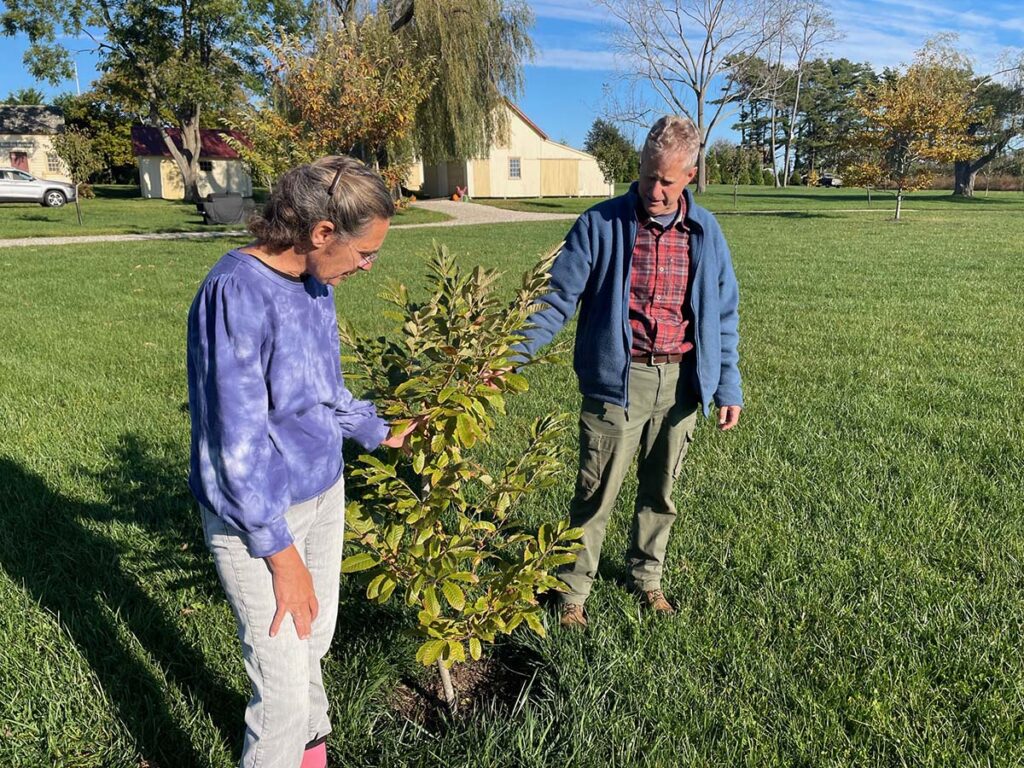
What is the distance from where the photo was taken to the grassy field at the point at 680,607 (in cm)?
227

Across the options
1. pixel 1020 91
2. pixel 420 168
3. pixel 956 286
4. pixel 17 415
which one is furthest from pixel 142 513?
pixel 1020 91

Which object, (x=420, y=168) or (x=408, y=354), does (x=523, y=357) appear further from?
(x=420, y=168)

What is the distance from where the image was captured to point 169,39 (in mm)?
28891

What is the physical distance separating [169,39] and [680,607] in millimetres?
33279

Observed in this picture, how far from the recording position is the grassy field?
7.43 ft

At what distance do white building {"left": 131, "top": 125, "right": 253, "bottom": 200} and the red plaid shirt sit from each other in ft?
126

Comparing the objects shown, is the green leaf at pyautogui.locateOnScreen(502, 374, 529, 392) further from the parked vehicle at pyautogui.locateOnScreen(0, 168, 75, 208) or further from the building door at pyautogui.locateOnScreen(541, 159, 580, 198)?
the building door at pyautogui.locateOnScreen(541, 159, 580, 198)

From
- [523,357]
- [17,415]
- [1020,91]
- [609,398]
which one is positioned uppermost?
[1020,91]

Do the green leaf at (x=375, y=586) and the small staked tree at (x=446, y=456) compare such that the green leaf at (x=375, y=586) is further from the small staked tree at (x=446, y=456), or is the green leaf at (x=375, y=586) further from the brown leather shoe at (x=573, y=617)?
the brown leather shoe at (x=573, y=617)

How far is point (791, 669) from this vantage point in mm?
2545

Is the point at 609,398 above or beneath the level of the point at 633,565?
above

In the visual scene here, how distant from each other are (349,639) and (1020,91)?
5901 cm

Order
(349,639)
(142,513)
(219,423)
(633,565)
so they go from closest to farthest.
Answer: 1. (219,423)
2. (349,639)
3. (633,565)
4. (142,513)

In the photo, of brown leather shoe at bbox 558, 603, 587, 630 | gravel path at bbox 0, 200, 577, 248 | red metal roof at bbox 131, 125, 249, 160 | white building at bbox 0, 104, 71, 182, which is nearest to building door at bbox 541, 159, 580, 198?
gravel path at bbox 0, 200, 577, 248
